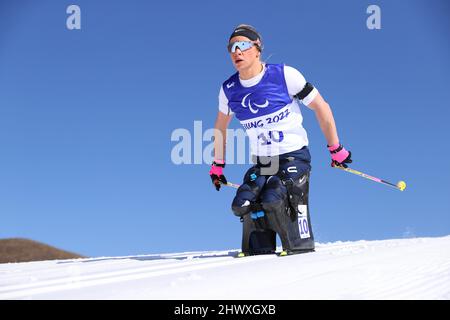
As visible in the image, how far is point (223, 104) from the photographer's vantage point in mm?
4758

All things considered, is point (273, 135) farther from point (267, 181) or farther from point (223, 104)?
point (223, 104)

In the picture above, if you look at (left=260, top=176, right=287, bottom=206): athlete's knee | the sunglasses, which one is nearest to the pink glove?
(left=260, top=176, right=287, bottom=206): athlete's knee

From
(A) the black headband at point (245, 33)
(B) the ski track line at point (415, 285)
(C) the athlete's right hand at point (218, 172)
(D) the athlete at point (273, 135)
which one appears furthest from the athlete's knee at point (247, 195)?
(B) the ski track line at point (415, 285)

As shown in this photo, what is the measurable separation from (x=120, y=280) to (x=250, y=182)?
2.08 meters

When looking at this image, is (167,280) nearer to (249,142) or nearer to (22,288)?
(22,288)

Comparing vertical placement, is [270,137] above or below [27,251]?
above

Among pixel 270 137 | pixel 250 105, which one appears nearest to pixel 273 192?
pixel 270 137

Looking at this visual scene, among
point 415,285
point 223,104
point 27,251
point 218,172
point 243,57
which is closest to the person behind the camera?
point 415,285

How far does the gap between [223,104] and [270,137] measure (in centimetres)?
59

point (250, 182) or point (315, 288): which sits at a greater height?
point (250, 182)

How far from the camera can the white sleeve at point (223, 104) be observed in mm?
4727

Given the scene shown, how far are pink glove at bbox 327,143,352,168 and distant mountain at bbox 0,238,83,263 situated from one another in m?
7.91

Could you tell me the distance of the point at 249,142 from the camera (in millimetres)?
4621

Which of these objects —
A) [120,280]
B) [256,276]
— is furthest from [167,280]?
[256,276]
